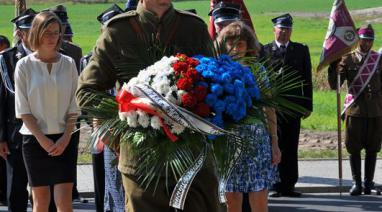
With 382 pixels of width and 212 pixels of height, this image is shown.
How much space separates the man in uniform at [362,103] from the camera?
10145 millimetres

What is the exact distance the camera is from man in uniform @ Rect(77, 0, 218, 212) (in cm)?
465

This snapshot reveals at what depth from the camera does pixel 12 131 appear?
25.1 feet

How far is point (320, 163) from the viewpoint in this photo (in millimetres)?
11867

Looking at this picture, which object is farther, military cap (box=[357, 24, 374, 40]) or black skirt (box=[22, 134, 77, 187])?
military cap (box=[357, 24, 374, 40])

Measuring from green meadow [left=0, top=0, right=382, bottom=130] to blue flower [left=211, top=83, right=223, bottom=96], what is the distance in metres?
14.8

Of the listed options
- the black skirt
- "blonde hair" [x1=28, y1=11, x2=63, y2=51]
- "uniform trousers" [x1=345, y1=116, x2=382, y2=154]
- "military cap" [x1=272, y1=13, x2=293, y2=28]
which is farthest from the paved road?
"blonde hair" [x1=28, y1=11, x2=63, y2=51]

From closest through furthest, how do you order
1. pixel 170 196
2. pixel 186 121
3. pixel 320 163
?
Answer: pixel 186 121, pixel 170 196, pixel 320 163

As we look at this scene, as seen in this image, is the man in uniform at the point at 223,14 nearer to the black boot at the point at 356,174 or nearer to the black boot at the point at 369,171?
the black boot at the point at 356,174

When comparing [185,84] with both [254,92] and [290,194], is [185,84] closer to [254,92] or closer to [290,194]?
[254,92]

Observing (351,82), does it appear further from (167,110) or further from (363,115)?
(167,110)

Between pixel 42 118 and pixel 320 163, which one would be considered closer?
pixel 42 118

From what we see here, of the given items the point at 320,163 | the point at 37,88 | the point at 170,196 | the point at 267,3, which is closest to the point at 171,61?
the point at 170,196

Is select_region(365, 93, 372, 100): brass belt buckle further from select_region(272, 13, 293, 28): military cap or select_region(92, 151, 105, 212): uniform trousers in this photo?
select_region(92, 151, 105, 212): uniform trousers

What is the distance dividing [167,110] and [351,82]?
618cm
